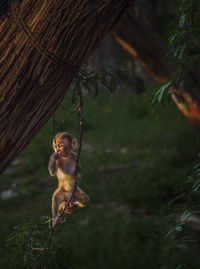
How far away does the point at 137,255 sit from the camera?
5215 millimetres

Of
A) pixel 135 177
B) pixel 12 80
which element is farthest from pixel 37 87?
pixel 135 177

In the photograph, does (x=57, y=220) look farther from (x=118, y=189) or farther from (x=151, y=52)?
(x=118, y=189)

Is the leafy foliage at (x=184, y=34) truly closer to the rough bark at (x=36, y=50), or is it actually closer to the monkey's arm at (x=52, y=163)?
the rough bark at (x=36, y=50)

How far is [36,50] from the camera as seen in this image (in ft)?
5.98

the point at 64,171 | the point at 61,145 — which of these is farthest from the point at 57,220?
the point at 61,145

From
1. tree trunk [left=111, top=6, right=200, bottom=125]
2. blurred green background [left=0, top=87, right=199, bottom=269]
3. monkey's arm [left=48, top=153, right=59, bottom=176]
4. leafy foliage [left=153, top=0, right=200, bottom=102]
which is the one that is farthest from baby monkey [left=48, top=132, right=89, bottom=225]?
tree trunk [left=111, top=6, right=200, bottom=125]

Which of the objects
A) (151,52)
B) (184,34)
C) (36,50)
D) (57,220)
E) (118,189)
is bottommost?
(57,220)

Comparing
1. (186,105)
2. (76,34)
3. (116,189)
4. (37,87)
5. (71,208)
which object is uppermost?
(186,105)

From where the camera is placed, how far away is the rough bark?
1818 mm

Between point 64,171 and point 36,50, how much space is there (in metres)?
0.57

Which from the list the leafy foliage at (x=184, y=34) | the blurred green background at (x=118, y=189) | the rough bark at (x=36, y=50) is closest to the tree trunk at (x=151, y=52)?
the blurred green background at (x=118, y=189)

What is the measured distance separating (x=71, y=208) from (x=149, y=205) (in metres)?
4.67

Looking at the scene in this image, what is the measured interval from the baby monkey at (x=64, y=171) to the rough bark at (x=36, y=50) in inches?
6.6

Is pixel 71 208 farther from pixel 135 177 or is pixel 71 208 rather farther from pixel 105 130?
pixel 105 130
